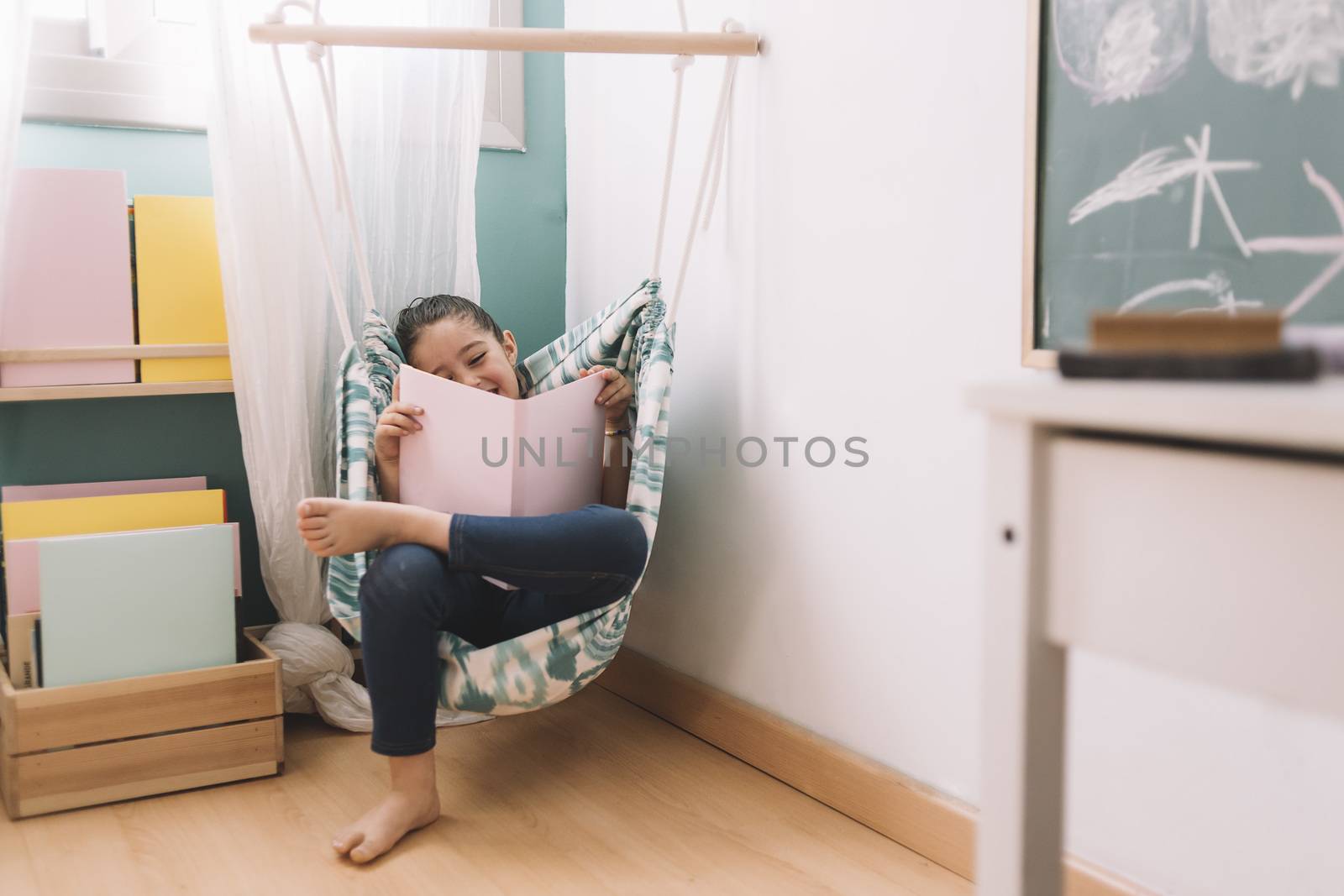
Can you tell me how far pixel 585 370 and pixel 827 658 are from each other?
536mm

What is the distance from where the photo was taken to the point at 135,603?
132cm

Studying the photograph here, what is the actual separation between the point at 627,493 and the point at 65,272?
0.81m

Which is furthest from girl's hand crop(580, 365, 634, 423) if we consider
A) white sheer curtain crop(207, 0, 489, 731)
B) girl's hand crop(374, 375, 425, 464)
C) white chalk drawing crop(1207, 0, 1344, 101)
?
white chalk drawing crop(1207, 0, 1344, 101)

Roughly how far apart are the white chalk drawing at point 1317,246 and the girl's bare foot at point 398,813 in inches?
39.9

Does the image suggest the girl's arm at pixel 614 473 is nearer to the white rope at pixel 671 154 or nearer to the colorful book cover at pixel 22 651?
the white rope at pixel 671 154

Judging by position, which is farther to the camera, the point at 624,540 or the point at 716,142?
the point at 716,142

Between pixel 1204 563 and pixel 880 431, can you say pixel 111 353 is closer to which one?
pixel 880 431

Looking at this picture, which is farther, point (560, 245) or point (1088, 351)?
point (560, 245)

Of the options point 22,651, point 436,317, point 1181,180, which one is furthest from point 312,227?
point 1181,180

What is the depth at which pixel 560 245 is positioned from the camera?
6.24 ft

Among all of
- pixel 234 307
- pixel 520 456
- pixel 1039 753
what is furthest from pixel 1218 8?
pixel 234 307

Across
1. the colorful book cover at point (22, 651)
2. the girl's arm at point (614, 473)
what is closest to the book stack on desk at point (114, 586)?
the colorful book cover at point (22, 651)

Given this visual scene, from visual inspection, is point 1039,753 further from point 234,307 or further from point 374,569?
point 234,307

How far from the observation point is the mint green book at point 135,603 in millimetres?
1284
